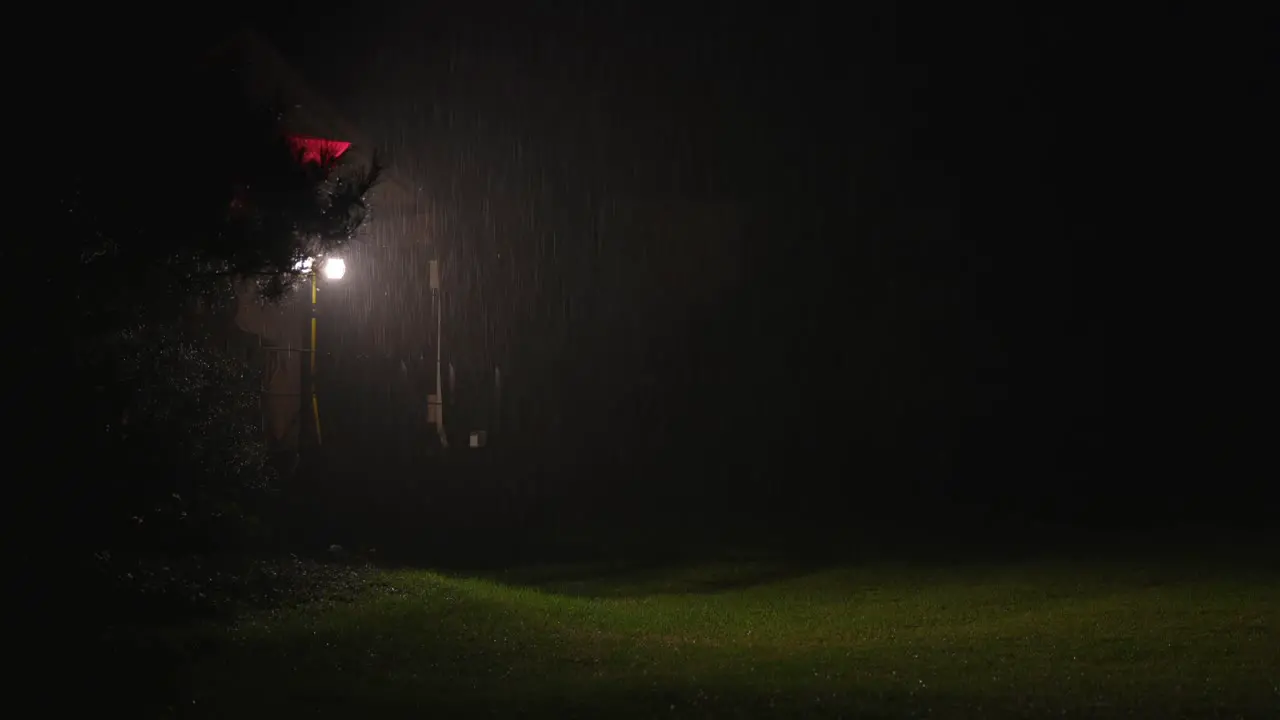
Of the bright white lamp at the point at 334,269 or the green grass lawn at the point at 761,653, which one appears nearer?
the green grass lawn at the point at 761,653

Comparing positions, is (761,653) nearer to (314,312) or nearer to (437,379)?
(314,312)

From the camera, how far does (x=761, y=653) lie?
36.0ft

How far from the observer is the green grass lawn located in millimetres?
8828

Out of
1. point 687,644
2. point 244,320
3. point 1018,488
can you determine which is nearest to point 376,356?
point 244,320

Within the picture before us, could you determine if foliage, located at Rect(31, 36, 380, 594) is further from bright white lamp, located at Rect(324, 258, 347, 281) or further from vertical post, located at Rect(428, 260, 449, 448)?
vertical post, located at Rect(428, 260, 449, 448)

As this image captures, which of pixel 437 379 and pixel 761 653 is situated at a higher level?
pixel 437 379

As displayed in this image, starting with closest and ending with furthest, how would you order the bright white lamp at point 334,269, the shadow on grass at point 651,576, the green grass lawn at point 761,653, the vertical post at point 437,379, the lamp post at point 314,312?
1. the green grass lawn at point 761,653
2. the shadow on grass at point 651,576
3. the bright white lamp at point 334,269
4. the lamp post at point 314,312
5. the vertical post at point 437,379

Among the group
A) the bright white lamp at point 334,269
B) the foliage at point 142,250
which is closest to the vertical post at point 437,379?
the bright white lamp at point 334,269

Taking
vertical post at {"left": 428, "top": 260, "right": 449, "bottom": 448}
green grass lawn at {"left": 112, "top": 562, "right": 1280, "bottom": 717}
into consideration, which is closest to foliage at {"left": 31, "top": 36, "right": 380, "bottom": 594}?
green grass lawn at {"left": 112, "top": 562, "right": 1280, "bottom": 717}

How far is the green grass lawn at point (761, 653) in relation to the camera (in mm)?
8828

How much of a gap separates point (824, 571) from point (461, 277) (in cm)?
1289

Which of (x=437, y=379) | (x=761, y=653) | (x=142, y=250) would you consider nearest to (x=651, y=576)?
(x=761, y=653)

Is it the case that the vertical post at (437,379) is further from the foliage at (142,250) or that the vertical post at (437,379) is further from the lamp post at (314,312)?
the foliage at (142,250)

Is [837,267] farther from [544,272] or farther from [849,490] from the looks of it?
[544,272]
